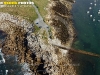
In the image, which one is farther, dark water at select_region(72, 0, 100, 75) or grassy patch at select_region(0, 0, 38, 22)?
grassy patch at select_region(0, 0, 38, 22)

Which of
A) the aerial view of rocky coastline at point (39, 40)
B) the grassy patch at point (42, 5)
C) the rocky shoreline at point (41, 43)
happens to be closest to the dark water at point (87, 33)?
the aerial view of rocky coastline at point (39, 40)

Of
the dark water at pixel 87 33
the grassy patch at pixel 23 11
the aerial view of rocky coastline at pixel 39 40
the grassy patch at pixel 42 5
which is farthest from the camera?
the grassy patch at pixel 42 5

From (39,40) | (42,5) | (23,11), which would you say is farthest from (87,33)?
(23,11)

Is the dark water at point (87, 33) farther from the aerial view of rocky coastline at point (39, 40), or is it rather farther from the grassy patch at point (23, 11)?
the grassy patch at point (23, 11)

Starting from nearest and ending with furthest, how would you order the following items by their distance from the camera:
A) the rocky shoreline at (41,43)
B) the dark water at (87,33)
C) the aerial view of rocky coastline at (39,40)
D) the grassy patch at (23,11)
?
the rocky shoreline at (41,43), the aerial view of rocky coastline at (39,40), the dark water at (87,33), the grassy patch at (23,11)

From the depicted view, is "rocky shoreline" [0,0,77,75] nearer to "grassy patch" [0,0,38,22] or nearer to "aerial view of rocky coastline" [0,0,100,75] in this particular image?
"aerial view of rocky coastline" [0,0,100,75]

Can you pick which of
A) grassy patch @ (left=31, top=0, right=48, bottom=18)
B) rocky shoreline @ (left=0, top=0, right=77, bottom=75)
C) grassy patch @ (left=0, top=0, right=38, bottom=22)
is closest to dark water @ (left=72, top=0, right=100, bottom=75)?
rocky shoreline @ (left=0, top=0, right=77, bottom=75)

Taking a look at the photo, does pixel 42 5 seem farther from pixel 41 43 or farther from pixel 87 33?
pixel 41 43
